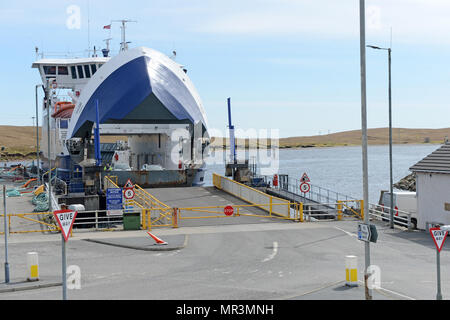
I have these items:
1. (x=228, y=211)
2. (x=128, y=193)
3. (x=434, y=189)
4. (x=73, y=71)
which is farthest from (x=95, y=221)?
(x=73, y=71)

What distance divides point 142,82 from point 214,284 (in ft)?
105

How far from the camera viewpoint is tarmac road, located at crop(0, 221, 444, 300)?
14.6m

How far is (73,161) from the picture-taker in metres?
49.3

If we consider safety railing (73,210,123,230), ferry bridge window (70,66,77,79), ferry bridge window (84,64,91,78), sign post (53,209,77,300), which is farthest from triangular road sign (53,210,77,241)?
ferry bridge window (70,66,77,79)

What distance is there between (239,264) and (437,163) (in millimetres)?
11870

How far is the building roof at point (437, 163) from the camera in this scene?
25109mm

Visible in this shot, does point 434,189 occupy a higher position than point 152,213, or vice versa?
point 434,189

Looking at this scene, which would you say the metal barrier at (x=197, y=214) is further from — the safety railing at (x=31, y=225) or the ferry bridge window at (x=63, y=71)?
the ferry bridge window at (x=63, y=71)

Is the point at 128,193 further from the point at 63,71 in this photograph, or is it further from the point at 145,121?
the point at 63,71

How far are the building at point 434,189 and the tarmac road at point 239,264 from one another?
95 cm

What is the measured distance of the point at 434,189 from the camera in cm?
2555

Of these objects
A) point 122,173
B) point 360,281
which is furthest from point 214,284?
point 122,173

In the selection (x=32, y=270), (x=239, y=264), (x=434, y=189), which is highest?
(x=434, y=189)
